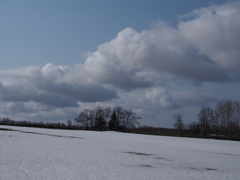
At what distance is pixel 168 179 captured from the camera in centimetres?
1808

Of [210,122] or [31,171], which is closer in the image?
[31,171]

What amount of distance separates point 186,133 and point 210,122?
12002 mm

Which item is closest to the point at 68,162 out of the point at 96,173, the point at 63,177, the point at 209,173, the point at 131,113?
the point at 96,173

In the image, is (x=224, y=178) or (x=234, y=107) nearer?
(x=224, y=178)

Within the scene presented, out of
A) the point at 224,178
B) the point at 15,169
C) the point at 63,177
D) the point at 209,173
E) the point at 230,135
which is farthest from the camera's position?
the point at 230,135

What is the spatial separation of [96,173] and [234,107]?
323ft

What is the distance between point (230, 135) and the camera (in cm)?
10219

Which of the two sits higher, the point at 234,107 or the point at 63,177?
the point at 234,107

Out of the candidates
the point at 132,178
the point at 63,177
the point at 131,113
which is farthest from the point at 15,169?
the point at 131,113

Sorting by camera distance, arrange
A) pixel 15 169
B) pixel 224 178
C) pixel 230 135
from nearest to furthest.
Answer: pixel 15 169
pixel 224 178
pixel 230 135

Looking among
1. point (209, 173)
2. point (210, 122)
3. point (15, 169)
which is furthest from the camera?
point (210, 122)

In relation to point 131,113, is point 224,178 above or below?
below

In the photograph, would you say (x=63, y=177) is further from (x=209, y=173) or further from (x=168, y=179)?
(x=209, y=173)

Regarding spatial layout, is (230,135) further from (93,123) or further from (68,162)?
(68,162)
